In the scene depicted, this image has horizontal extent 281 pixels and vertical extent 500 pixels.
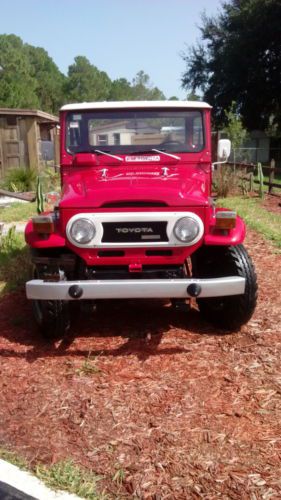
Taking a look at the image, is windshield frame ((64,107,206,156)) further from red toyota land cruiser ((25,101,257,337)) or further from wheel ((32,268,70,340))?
wheel ((32,268,70,340))

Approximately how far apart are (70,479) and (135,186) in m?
2.20

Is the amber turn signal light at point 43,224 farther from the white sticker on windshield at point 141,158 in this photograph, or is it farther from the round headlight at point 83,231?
the white sticker on windshield at point 141,158

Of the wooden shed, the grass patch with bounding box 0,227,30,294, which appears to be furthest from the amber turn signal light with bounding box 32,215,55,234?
the wooden shed

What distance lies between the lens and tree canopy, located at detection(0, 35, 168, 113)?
75.2 m

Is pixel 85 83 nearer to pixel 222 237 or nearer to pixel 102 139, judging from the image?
pixel 102 139

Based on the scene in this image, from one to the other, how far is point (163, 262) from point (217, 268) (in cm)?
51

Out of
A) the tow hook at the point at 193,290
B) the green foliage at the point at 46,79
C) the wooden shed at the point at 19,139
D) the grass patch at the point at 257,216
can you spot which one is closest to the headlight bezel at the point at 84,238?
the tow hook at the point at 193,290

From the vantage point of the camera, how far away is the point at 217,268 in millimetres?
4043

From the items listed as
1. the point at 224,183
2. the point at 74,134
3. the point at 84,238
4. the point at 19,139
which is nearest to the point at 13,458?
the point at 84,238

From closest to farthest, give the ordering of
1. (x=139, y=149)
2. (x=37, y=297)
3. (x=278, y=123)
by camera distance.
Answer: (x=37, y=297)
(x=139, y=149)
(x=278, y=123)

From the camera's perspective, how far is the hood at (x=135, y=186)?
3715 millimetres

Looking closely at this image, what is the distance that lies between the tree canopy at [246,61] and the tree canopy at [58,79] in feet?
135

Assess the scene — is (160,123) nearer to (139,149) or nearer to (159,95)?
(139,149)

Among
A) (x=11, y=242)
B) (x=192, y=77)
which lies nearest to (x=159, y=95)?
(x=192, y=77)
